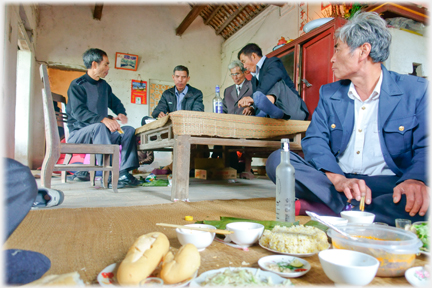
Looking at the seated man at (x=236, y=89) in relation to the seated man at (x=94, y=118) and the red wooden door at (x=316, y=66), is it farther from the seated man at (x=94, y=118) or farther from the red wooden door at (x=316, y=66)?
the seated man at (x=94, y=118)

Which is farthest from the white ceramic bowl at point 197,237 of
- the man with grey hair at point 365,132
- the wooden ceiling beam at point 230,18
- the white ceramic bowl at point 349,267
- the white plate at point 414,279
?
the wooden ceiling beam at point 230,18

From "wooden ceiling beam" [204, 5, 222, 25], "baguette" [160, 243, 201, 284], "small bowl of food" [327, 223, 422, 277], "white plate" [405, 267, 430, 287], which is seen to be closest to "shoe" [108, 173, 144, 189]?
"baguette" [160, 243, 201, 284]

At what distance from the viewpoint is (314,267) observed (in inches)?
30.4

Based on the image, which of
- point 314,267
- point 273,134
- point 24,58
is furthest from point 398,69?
point 24,58

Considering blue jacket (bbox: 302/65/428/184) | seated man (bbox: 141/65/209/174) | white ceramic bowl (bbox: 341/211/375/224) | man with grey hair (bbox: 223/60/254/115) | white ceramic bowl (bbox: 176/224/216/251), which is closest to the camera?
white ceramic bowl (bbox: 176/224/216/251)

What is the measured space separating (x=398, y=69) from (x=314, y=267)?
10.2ft

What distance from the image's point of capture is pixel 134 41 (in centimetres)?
741

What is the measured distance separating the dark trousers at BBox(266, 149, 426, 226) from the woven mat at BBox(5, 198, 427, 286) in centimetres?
16

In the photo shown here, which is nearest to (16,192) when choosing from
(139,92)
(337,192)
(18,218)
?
(18,218)

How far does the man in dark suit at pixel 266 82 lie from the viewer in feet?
7.74

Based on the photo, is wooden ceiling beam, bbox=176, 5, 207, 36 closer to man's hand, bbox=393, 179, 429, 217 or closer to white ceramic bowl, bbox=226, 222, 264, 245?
man's hand, bbox=393, 179, 429, 217

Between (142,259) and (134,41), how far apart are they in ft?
25.3

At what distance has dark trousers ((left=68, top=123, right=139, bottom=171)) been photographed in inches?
108

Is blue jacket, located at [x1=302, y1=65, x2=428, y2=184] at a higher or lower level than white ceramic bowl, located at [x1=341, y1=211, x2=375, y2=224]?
higher
